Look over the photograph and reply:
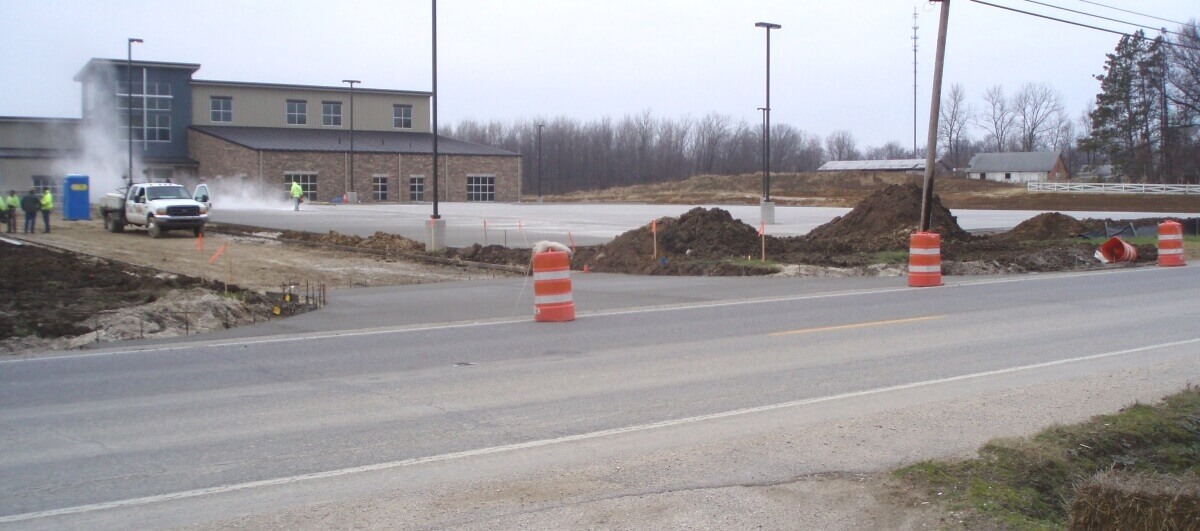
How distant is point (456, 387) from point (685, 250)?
17012 millimetres

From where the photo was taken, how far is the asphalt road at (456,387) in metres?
6.80

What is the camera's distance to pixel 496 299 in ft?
60.7

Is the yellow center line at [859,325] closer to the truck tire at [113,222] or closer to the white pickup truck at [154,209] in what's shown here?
the white pickup truck at [154,209]

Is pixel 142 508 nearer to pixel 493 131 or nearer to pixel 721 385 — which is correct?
pixel 721 385

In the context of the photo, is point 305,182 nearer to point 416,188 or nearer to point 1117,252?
point 416,188

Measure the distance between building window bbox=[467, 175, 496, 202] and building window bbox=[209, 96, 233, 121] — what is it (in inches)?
769

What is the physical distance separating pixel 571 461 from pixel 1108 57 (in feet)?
324

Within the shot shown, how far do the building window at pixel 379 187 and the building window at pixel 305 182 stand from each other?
14.8ft

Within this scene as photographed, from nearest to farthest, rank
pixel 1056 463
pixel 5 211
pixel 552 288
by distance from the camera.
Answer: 1. pixel 1056 463
2. pixel 552 288
3. pixel 5 211

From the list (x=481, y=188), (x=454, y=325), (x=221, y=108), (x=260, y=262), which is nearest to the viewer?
(x=454, y=325)

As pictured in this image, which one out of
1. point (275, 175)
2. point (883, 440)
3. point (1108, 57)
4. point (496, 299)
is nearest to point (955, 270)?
point (496, 299)

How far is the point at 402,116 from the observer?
87.3m

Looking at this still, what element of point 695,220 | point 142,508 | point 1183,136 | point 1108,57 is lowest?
point 142,508

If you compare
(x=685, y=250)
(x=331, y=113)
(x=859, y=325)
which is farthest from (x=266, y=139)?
(x=859, y=325)
